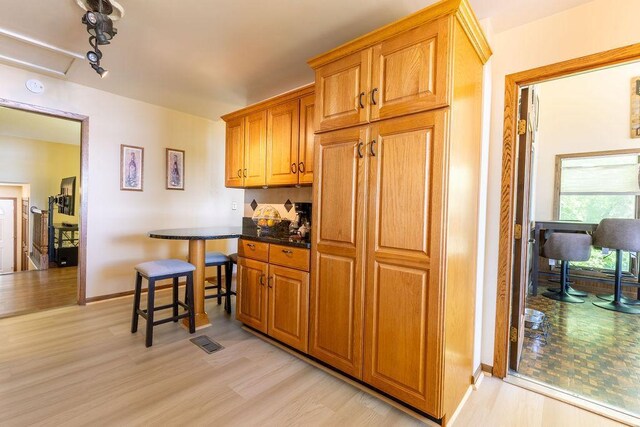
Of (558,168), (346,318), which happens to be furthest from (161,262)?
(558,168)

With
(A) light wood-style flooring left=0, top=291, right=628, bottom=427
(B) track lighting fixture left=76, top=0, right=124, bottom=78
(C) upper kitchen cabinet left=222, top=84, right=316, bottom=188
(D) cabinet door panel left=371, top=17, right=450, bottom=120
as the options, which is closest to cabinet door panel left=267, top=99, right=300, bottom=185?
(C) upper kitchen cabinet left=222, top=84, right=316, bottom=188

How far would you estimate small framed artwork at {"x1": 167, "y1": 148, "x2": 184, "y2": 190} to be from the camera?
3984 mm

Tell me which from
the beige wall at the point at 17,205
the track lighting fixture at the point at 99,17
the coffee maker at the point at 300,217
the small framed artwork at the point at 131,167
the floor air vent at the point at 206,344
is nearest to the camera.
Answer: the track lighting fixture at the point at 99,17

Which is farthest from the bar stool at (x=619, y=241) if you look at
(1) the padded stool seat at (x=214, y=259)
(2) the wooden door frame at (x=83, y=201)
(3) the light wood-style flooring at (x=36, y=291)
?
(3) the light wood-style flooring at (x=36, y=291)

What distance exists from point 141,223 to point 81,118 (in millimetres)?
1325

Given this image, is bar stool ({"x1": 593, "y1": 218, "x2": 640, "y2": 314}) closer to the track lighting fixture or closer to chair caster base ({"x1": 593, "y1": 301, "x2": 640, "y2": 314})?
chair caster base ({"x1": 593, "y1": 301, "x2": 640, "y2": 314})

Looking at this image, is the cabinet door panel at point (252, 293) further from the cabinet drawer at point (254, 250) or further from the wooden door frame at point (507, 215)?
the wooden door frame at point (507, 215)

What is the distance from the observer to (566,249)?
12.2ft

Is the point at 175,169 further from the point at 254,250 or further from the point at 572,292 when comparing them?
the point at 572,292

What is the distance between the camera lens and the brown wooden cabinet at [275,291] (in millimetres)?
2203

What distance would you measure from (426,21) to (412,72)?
0.82 ft

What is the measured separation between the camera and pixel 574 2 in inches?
68.2

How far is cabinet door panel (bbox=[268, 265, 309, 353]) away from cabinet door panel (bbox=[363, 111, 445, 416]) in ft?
1.80

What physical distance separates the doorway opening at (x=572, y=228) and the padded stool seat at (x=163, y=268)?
8.21ft
